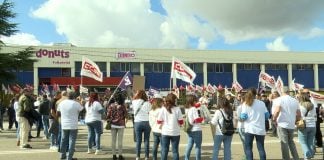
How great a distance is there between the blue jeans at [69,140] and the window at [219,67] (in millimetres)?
68002

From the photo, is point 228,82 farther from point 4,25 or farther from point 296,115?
point 296,115

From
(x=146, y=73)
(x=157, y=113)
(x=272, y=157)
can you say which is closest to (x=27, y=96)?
(x=157, y=113)

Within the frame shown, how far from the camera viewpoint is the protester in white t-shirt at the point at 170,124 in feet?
35.3

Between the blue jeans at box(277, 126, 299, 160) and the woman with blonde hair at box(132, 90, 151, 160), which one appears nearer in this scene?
the blue jeans at box(277, 126, 299, 160)

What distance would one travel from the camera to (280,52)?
82.9 m

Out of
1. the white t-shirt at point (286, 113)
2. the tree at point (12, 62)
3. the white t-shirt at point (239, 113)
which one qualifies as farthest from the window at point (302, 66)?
the white t-shirt at point (239, 113)

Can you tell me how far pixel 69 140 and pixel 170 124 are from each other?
2.93 meters

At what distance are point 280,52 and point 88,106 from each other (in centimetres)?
7215

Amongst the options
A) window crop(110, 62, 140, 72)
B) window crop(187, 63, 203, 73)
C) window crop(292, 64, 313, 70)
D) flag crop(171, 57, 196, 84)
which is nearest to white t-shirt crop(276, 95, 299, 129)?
flag crop(171, 57, 196, 84)

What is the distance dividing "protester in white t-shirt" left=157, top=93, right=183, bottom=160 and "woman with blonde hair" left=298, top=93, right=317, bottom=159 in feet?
11.2

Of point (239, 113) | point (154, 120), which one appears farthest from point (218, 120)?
point (154, 120)

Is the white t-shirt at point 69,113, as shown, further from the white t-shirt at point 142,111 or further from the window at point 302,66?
the window at point 302,66

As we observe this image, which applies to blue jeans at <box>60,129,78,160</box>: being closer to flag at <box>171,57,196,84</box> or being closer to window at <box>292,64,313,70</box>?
flag at <box>171,57,196,84</box>

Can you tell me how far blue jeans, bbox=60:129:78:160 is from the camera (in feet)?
40.4
